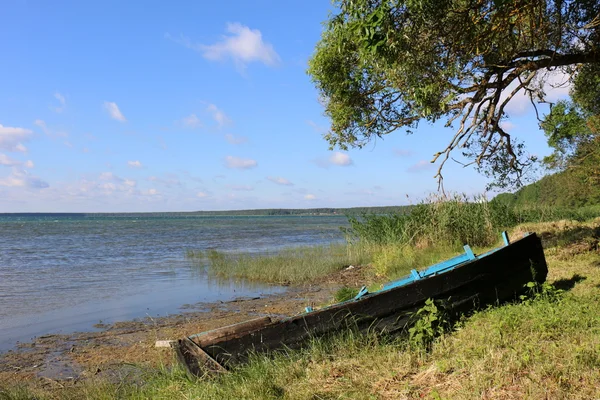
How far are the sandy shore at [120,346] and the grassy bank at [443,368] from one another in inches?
31.4

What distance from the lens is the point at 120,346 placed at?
759 cm

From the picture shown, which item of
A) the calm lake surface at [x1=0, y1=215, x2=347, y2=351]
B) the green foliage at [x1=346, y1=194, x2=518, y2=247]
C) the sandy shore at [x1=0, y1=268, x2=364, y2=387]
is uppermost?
the green foliage at [x1=346, y1=194, x2=518, y2=247]

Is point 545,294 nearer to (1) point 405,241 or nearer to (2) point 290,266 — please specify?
(1) point 405,241

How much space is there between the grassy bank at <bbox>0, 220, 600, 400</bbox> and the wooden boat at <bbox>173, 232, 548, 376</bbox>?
170 mm

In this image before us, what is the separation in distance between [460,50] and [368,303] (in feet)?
15.4

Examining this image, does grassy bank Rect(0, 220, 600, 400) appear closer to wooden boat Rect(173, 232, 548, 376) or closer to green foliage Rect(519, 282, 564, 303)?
green foliage Rect(519, 282, 564, 303)

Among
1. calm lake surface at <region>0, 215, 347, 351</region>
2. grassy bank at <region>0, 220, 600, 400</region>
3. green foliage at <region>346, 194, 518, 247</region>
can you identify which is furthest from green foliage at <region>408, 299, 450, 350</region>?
green foliage at <region>346, 194, 518, 247</region>

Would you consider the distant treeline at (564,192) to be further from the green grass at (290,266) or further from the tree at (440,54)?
the tree at (440,54)

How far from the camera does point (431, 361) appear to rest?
4516mm

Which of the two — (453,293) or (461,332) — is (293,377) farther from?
(453,293)

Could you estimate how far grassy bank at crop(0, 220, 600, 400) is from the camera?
12.2ft

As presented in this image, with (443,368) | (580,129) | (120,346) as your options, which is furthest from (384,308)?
(580,129)

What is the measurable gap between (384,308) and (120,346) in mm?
4511

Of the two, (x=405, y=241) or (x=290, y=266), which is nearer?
(x=405, y=241)
